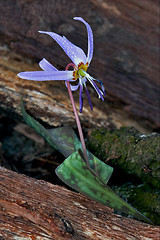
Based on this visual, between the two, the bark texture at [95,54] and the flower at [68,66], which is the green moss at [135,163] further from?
the flower at [68,66]

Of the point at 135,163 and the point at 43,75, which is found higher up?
the point at 43,75

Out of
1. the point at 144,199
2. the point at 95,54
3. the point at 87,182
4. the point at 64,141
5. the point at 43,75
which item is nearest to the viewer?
the point at 43,75

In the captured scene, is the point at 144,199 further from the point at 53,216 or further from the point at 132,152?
the point at 53,216

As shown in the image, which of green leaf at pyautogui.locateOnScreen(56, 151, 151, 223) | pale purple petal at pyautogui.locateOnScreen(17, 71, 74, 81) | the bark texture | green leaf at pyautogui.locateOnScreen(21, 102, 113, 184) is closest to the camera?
Result: pale purple petal at pyautogui.locateOnScreen(17, 71, 74, 81)

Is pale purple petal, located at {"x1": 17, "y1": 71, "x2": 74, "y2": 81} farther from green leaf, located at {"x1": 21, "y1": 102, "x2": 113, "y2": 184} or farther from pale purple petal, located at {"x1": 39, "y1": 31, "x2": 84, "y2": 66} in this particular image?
green leaf, located at {"x1": 21, "y1": 102, "x2": 113, "y2": 184}

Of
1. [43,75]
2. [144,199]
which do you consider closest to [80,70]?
[43,75]

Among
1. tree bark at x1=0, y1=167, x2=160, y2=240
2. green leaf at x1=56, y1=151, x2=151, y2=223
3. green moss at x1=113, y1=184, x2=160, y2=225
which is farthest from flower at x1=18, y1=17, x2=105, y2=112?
green moss at x1=113, y1=184, x2=160, y2=225

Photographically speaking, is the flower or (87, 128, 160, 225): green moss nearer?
the flower

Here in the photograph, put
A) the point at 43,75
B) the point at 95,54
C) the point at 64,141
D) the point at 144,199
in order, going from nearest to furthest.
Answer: the point at 43,75 → the point at 144,199 → the point at 64,141 → the point at 95,54
